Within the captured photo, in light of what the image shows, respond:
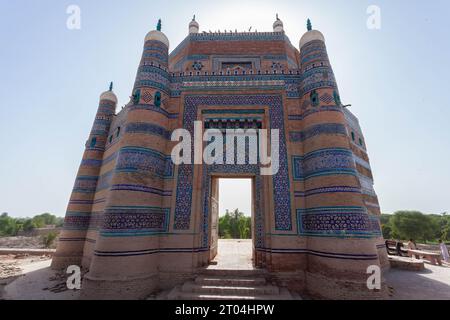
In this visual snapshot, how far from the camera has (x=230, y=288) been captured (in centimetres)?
559

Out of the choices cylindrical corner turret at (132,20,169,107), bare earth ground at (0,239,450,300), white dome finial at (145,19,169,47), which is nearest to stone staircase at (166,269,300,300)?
bare earth ground at (0,239,450,300)

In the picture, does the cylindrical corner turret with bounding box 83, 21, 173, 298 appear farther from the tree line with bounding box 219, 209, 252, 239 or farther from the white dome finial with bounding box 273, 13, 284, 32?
the tree line with bounding box 219, 209, 252, 239

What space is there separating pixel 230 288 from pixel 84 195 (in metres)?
7.52

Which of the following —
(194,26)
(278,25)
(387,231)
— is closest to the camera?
(194,26)

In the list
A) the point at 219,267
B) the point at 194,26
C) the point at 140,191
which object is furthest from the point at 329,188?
the point at 194,26

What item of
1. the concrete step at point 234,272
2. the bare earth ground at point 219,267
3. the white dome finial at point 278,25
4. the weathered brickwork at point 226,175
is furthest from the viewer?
the white dome finial at point 278,25

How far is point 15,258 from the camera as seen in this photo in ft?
41.9

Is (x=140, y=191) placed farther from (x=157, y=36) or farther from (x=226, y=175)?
(x=157, y=36)

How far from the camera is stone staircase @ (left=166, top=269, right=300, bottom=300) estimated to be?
5383 millimetres

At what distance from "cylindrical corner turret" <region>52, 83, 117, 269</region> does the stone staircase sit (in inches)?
222

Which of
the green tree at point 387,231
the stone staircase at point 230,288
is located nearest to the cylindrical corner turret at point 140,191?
the stone staircase at point 230,288

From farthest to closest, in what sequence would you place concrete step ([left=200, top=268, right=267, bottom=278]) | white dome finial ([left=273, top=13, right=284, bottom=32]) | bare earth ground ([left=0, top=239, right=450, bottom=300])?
white dome finial ([left=273, top=13, right=284, bottom=32]), concrete step ([left=200, top=268, right=267, bottom=278]), bare earth ground ([left=0, top=239, right=450, bottom=300])

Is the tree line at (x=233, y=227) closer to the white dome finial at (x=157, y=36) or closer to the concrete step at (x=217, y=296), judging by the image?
the concrete step at (x=217, y=296)

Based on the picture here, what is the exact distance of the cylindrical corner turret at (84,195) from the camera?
8742 millimetres
